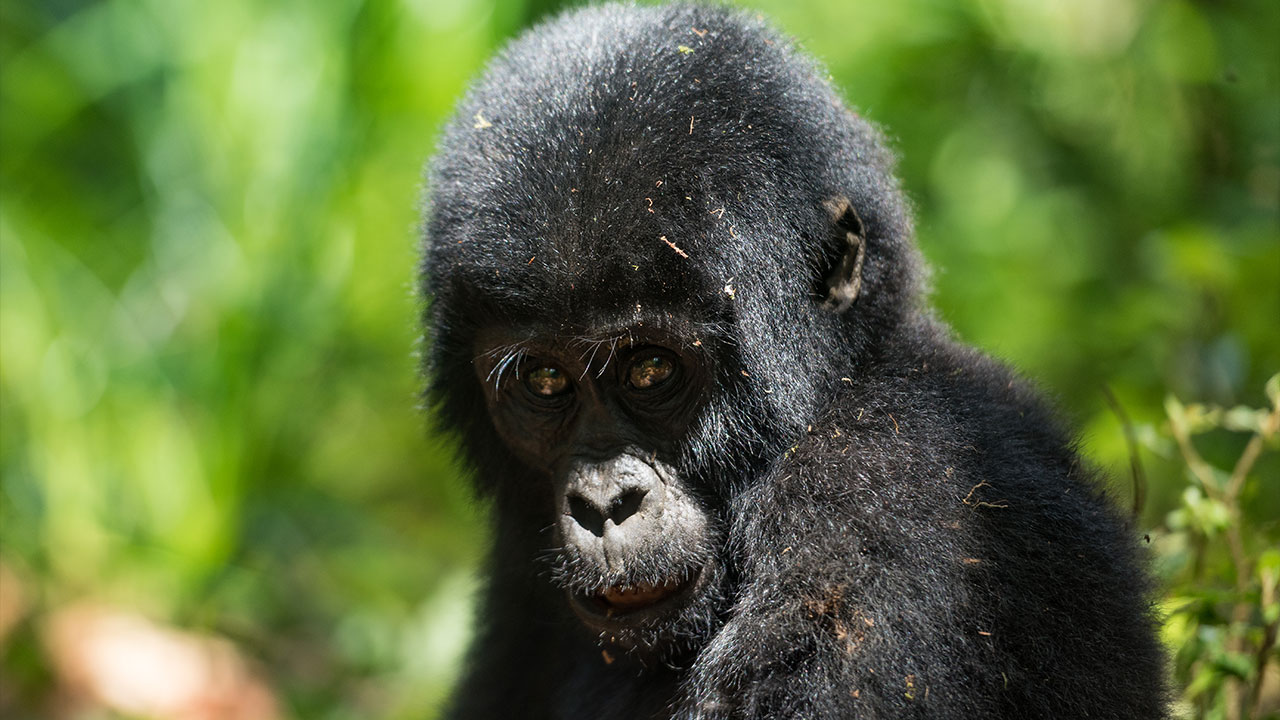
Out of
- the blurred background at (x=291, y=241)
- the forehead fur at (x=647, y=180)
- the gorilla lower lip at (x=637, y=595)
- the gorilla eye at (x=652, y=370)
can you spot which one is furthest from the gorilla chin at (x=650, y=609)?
the blurred background at (x=291, y=241)

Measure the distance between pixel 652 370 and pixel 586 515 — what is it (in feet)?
1.32

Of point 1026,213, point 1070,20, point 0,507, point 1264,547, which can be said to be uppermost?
point 1070,20

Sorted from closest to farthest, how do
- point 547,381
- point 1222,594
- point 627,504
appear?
1. point 1222,594
2. point 627,504
3. point 547,381

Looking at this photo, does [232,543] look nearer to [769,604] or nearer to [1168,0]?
[769,604]

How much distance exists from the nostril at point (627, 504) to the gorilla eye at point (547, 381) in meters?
0.38

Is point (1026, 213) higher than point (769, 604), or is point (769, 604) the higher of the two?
point (1026, 213)

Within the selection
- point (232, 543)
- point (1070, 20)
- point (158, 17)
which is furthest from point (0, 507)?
point (1070, 20)

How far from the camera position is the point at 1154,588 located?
2.67 metres

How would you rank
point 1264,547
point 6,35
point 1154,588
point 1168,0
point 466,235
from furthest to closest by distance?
point 6,35 → point 1168,0 → point 1264,547 → point 466,235 → point 1154,588

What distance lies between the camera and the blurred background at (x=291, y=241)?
605 centimetres

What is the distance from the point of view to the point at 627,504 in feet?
9.07

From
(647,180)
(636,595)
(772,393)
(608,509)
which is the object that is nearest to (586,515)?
(608,509)

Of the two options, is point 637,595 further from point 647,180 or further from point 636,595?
point 647,180

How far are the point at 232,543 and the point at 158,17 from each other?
3204 millimetres
